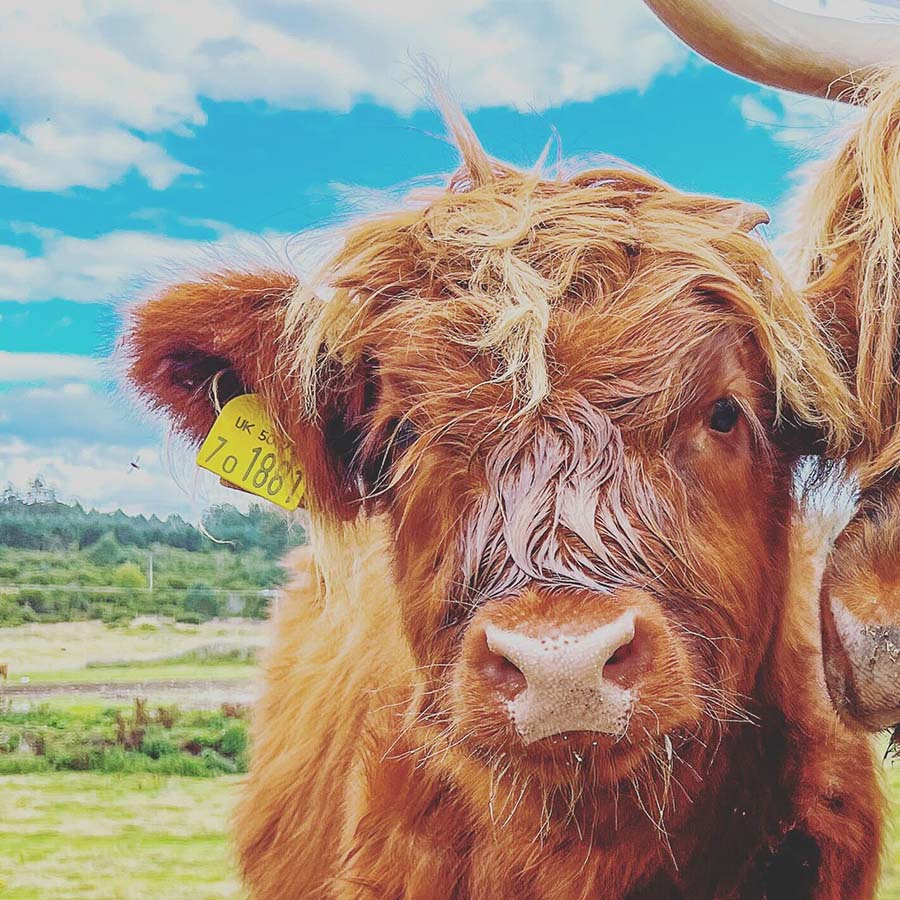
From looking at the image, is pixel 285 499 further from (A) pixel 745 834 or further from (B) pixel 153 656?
(B) pixel 153 656

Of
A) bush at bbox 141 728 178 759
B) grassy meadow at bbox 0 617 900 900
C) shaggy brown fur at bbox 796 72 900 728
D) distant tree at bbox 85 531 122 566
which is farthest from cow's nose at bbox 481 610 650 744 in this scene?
distant tree at bbox 85 531 122 566

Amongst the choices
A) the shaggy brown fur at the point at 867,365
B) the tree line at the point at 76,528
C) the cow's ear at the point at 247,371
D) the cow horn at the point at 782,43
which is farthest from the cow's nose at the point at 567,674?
the tree line at the point at 76,528

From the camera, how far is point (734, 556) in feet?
5.26

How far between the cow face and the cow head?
9 centimetres

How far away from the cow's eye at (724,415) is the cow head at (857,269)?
249 mm

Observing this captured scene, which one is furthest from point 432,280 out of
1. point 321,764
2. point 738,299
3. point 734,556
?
point 321,764

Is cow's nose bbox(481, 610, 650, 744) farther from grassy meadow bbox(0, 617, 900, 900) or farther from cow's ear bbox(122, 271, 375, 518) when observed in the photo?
grassy meadow bbox(0, 617, 900, 900)

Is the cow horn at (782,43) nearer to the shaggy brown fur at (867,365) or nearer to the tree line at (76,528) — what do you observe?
the shaggy brown fur at (867,365)

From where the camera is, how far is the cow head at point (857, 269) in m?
1.54

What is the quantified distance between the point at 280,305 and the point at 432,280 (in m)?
0.35

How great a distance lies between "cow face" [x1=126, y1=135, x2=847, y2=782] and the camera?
137 centimetres

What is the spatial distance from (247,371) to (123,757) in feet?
6.95

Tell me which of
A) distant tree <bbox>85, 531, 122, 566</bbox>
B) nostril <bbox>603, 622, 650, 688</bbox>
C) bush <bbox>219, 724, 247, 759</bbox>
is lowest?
bush <bbox>219, 724, 247, 759</bbox>

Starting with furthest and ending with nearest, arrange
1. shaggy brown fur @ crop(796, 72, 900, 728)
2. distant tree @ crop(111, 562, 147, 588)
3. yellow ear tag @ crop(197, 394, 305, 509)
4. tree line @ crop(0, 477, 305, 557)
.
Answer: distant tree @ crop(111, 562, 147, 588) < tree line @ crop(0, 477, 305, 557) < yellow ear tag @ crop(197, 394, 305, 509) < shaggy brown fur @ crop(796, 72, 900, 728)
